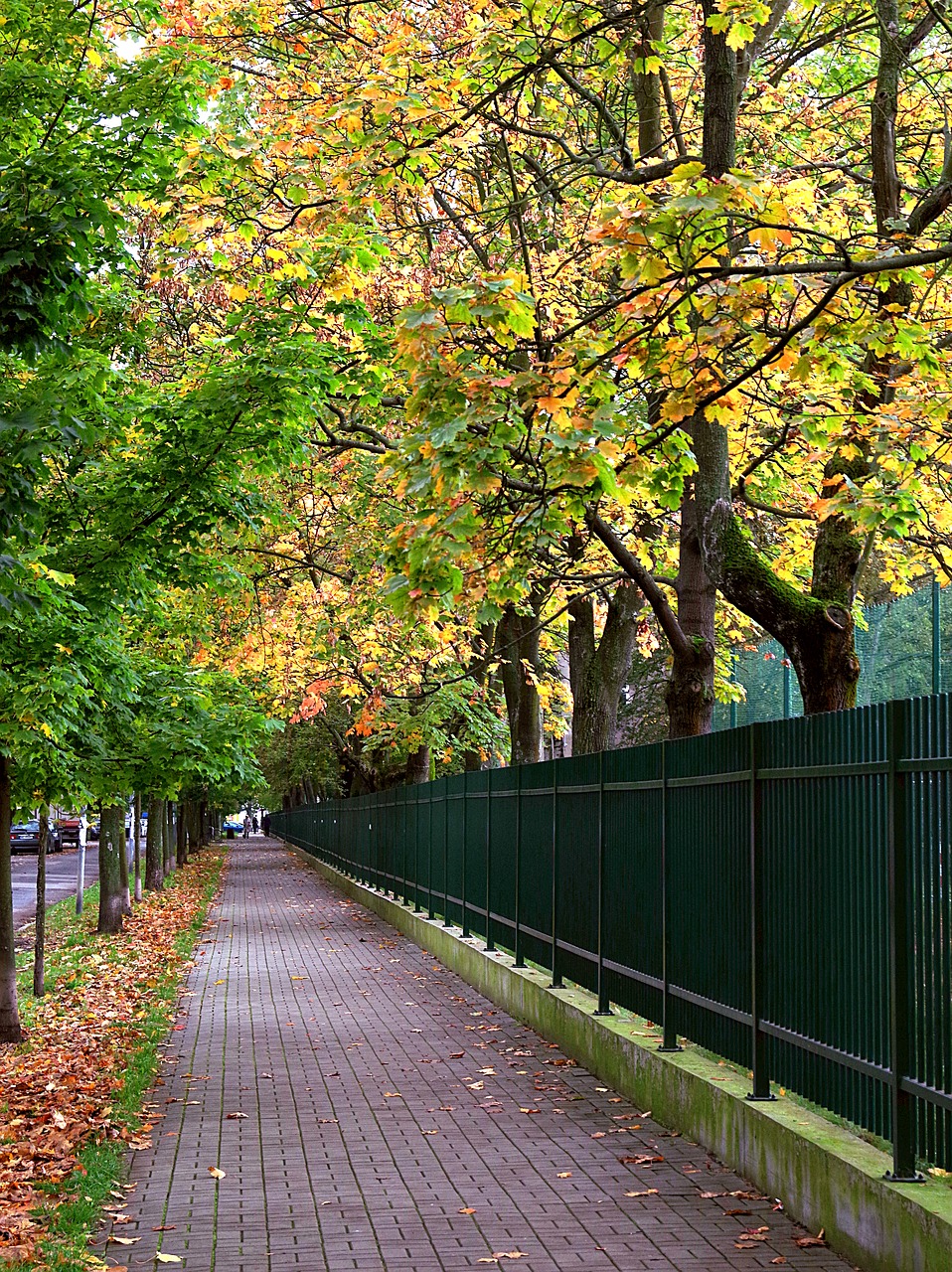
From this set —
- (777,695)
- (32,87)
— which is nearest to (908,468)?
(32,87)

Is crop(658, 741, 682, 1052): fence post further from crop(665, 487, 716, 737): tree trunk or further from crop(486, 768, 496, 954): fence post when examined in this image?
crop(486, 768, 496, 954): fence post

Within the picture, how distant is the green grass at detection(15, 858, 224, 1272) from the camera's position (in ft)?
20.8

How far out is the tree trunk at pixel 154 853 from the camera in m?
34.8

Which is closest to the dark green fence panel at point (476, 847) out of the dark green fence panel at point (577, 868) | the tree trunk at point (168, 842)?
the dark green fence panel at point (577, 868)

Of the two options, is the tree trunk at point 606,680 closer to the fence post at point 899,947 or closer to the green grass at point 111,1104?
the green grass at point 111,1104

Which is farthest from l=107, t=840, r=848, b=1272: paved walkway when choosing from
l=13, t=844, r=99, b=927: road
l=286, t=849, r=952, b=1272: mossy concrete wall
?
l=13, t=844, r=99, b=927: road

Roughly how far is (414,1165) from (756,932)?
216 cm

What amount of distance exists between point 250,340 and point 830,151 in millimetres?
7823

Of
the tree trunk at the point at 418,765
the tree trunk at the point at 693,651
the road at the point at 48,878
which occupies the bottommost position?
the road at the point at 48,878

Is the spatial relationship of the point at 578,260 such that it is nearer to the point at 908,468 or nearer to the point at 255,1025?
the point at 908,468

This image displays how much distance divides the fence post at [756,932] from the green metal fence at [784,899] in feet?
0.03

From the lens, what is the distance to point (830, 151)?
16.0 meters

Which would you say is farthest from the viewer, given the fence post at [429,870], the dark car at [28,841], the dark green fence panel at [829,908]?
the dark car at [28,841]

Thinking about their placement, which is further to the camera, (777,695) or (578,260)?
(777,695)
